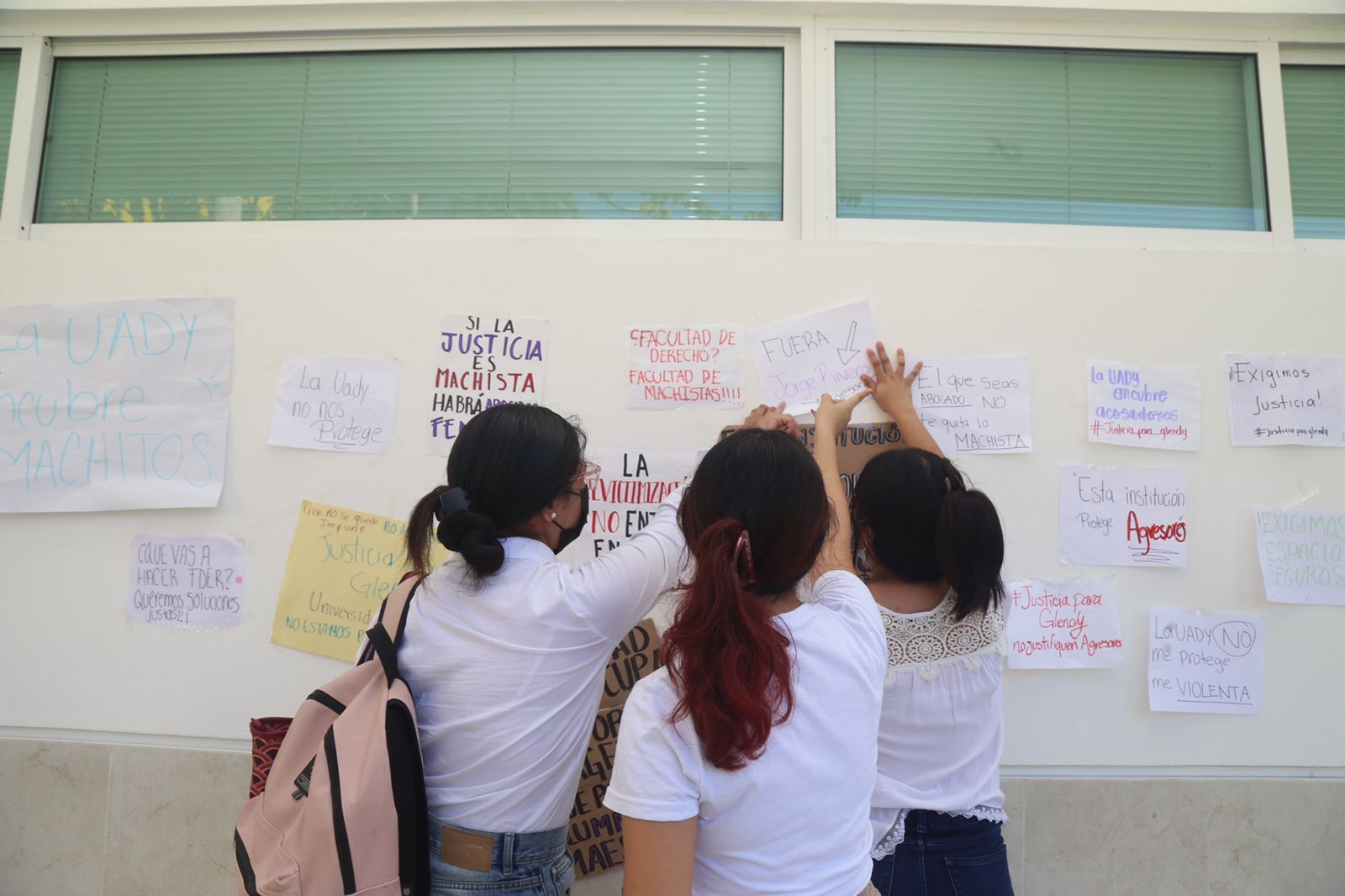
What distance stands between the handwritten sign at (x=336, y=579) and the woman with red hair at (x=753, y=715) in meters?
1.58

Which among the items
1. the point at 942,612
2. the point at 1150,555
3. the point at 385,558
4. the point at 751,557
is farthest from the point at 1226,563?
the point at 385,558

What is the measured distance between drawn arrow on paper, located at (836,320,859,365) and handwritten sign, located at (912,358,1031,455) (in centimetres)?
21

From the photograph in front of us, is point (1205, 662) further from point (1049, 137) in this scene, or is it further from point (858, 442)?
point (1049, 137)

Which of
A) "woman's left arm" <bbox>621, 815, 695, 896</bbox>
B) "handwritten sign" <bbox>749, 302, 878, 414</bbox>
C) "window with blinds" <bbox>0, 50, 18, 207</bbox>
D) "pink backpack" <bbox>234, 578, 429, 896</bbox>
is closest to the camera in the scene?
"woman's left arm" <bbox>621, 815, 695, 896</bbox>

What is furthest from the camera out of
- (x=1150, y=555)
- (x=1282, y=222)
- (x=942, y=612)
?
(x=1282, y=222)

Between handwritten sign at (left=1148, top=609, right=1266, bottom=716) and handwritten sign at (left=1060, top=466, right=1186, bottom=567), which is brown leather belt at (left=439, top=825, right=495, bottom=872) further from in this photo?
handwritten sign at (left=1148, top=609, right=1266, bottom=716)

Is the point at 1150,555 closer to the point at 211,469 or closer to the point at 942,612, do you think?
the point at 942,612

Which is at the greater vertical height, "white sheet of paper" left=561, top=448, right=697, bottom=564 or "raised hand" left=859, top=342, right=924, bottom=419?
"raised hand" left=859, top=342, right=924, bottom=419

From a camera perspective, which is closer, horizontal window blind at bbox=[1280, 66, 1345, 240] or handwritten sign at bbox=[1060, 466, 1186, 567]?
handwritten sign at bbox=[1060, 466, 1186, 567]

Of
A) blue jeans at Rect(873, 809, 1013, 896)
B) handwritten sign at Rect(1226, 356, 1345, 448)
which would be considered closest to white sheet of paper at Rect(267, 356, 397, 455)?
blue jeans at Rect(873, 809, 1013, 896)

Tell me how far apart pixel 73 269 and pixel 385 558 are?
1.42 metres

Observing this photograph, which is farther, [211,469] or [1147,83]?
[1147,83]

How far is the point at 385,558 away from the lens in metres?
2.66

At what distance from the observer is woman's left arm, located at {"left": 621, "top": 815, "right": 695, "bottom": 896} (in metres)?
1.19
